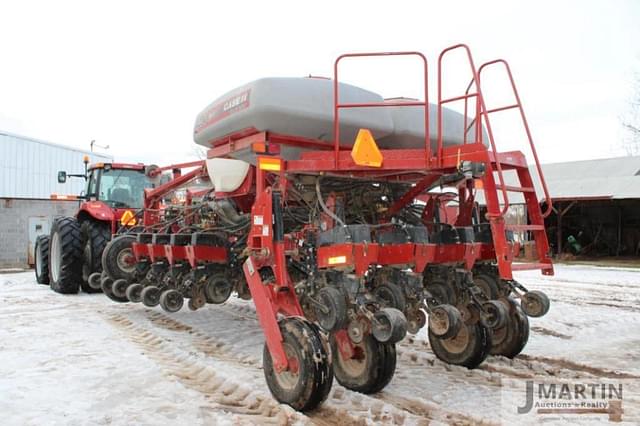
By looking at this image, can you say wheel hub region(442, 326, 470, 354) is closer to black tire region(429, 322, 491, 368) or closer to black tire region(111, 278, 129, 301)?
black tire region(429, 322, 491, 368)

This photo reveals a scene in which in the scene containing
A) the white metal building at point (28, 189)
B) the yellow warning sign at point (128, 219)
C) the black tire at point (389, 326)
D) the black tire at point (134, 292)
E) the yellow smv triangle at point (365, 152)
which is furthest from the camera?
the white metal building at point (28, 189)

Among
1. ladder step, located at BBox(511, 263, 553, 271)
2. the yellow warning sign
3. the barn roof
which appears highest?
the barn roof

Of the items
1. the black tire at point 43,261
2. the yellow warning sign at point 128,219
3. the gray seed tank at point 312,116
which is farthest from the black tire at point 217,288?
the black tire at point 43,261

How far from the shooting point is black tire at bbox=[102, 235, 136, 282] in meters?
7.23

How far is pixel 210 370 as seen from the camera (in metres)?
4.65

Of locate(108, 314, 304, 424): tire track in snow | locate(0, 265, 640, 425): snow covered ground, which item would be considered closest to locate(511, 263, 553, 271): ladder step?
locate(0, 265, 640, 425): snow covered ground

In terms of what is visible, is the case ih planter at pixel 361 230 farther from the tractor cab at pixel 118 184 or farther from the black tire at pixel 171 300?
the tractor cab at pixel 118 184

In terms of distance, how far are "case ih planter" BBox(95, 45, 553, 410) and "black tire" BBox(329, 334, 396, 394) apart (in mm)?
10

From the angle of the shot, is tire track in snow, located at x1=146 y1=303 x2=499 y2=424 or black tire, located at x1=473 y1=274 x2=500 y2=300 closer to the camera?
tire track in snow, located at x1=146 y1=303 x2=499 y2=424

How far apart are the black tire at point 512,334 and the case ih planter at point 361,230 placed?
0.01m

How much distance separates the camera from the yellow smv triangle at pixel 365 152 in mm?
3801

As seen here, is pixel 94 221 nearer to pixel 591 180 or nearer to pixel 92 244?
pixel 92 244

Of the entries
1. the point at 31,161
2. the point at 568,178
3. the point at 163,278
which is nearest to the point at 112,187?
the point at 163,278

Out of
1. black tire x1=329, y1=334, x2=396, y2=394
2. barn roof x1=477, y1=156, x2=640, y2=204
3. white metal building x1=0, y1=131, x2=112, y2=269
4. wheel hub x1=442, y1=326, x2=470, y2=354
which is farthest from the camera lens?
barn roof x1=477, y1=156, x2=640, y2=204
